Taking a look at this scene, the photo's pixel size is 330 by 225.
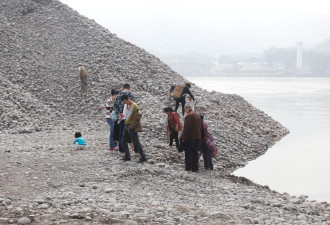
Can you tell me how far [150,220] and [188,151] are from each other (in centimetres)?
463

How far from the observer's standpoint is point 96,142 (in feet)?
51.6

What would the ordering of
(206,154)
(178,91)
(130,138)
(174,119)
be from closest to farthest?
(130,138) < (206,154) < (174,119) < (178,91)

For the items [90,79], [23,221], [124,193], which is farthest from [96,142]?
[90,79]

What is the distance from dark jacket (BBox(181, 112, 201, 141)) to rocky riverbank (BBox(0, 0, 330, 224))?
92 cm

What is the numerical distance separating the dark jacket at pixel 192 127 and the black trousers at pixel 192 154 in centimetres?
14

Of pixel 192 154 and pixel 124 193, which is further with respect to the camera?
pixel 192 154

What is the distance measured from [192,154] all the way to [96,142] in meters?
4.31

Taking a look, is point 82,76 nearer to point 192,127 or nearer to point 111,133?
point 111,133

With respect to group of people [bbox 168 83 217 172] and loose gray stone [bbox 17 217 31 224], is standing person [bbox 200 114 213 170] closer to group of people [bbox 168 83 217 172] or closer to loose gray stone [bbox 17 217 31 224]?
group of people [bbox 168 83 217 172]

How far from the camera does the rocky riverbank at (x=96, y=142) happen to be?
8.56 metres

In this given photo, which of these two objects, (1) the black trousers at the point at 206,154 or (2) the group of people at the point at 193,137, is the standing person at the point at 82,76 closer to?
(2) the group of people at the point at 193,137

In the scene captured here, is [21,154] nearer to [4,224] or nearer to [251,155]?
[4,224]

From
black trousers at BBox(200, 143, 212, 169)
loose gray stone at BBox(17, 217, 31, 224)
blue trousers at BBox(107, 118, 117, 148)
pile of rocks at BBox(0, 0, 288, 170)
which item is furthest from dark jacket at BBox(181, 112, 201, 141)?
loose gray stone at BBox(17, 217, 31, 224)

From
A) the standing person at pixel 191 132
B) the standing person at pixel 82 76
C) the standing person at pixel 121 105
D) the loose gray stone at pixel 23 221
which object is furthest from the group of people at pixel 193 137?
the standing person at pixel 82 76
